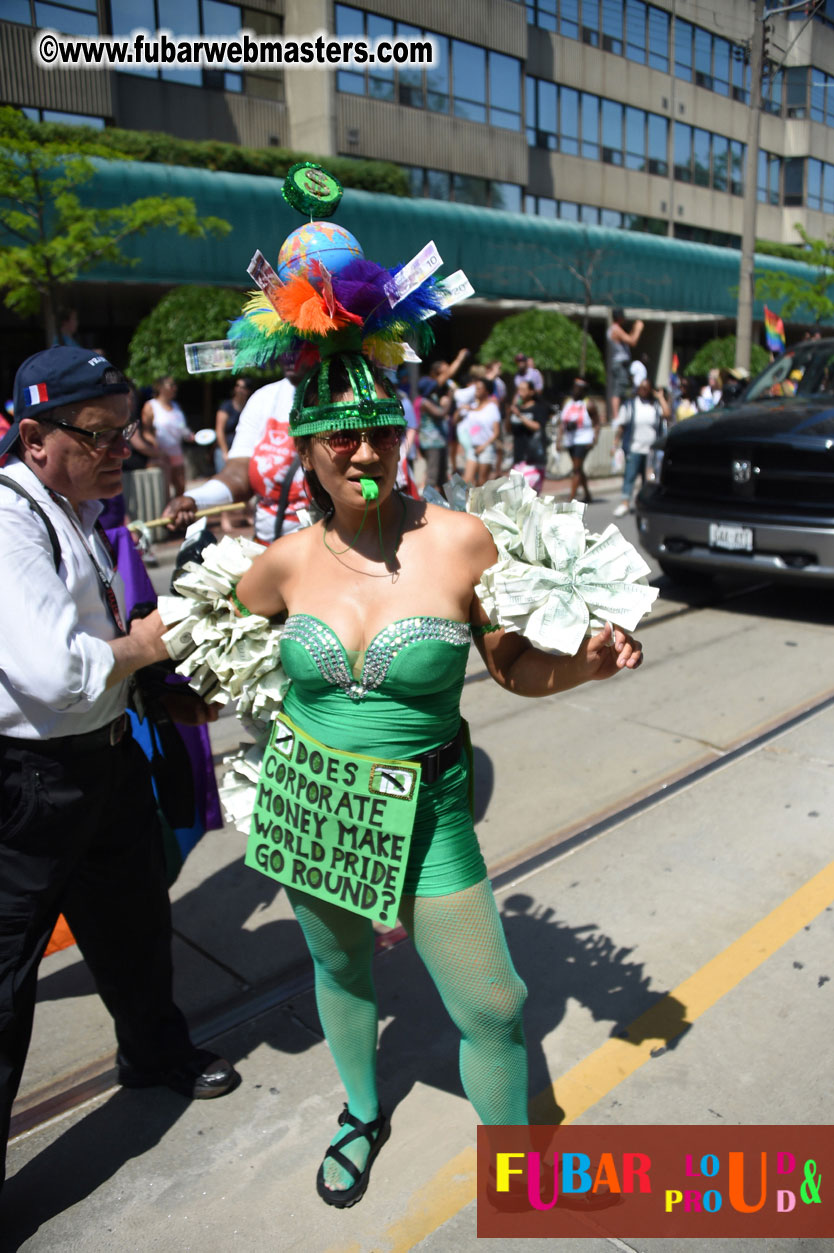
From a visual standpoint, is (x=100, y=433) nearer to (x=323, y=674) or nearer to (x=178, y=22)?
(x=323, y=674)

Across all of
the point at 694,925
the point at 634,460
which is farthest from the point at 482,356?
the point at 694,925

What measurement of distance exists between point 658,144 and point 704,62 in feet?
13.1

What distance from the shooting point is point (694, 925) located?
346cm

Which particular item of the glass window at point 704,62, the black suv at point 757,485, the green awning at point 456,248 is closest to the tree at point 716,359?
the green awning at point 456,248

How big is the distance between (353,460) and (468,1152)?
1742mm

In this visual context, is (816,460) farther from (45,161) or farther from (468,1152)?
(45,161)

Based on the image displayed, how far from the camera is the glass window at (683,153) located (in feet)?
122

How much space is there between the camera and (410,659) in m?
2.09

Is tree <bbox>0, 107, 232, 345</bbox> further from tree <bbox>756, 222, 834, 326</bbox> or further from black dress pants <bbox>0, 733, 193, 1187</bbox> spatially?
tree <bbox>756, 222, 834, 326</bbox>

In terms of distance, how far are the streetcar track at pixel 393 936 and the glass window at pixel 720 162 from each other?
39266 millimetres

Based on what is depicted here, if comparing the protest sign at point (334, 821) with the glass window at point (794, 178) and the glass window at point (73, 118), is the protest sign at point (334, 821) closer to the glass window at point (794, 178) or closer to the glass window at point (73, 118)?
the glass window at point (73, 118)

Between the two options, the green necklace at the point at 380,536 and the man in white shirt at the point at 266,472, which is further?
the man in white shirt at the point at 266,472

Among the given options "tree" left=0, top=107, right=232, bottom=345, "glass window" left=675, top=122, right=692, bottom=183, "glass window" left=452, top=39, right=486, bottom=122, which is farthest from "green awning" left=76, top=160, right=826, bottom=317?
"glass window" left=675, top=122, right=692, bottom=183

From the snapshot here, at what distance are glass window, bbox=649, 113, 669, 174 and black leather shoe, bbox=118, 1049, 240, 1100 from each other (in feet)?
126
